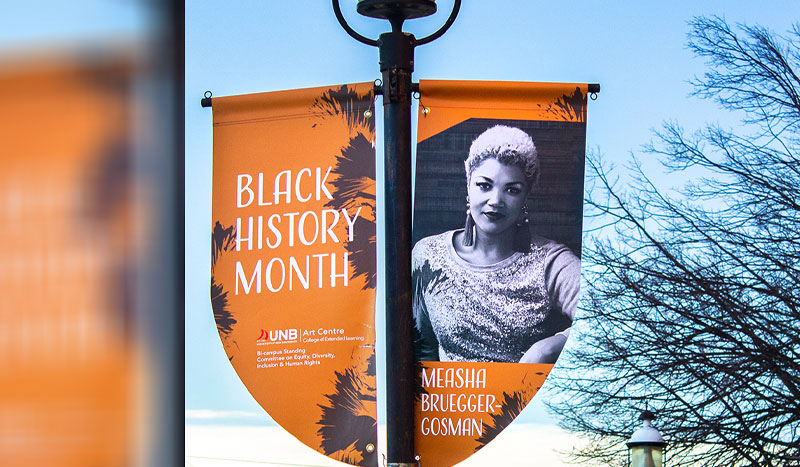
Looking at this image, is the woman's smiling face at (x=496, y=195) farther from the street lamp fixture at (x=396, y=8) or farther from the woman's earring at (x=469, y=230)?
the street lamp fixture at (x=396, y=8)

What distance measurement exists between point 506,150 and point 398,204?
918mm

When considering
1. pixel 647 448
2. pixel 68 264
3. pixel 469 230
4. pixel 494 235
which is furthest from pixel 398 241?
pixel 68 264

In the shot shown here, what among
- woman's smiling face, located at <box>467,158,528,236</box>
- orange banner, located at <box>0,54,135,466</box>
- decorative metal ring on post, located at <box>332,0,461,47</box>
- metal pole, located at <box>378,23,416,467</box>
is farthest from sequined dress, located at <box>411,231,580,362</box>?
orange banner, located at <box>0,54,135,466</box>

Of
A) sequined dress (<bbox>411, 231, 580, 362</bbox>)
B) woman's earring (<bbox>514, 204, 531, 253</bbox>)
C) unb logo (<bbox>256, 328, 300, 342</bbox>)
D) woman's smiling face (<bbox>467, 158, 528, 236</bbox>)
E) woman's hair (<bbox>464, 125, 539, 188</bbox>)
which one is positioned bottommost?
unb logo (<bbox>256, 328, 300, 342</bbox>)

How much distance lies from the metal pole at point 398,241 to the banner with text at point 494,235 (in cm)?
41

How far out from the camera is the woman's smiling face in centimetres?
565

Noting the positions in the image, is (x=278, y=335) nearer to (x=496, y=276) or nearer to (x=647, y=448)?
(x=496, y=276)

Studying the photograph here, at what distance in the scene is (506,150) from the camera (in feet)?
18.5

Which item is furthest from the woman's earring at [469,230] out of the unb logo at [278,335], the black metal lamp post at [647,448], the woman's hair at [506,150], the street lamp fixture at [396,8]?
the black metal lamp post at [647,448]

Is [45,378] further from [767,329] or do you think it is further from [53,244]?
[767,329]

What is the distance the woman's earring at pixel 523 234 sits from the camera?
561cm

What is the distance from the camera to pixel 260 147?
5.77m

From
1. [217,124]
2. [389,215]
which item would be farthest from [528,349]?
[217,124]

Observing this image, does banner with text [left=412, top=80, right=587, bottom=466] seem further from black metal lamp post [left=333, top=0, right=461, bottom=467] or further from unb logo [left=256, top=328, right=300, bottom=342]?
unb logo [left=256, top=328, right=300, bottom=342]
